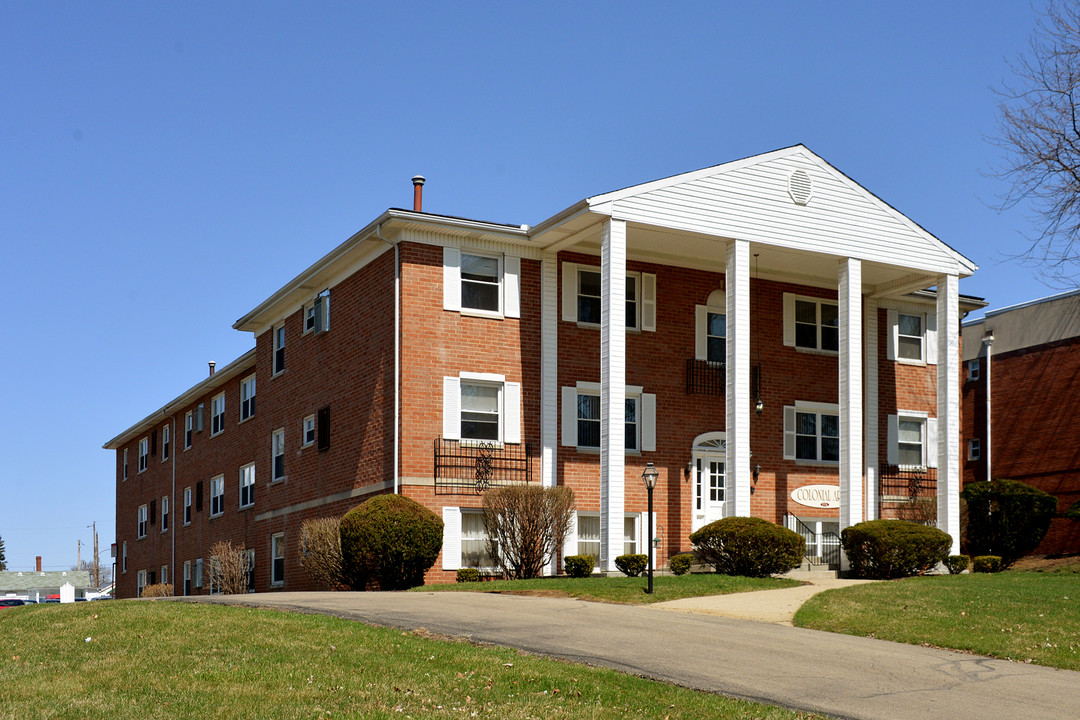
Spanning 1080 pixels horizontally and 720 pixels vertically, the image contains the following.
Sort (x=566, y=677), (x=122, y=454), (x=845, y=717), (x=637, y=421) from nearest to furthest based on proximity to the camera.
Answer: (x=845, y=717) → (x=566, y=677) → (x=637, y=421) → (x=122, y=454)

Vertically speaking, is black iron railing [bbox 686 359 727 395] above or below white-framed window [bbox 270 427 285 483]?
above

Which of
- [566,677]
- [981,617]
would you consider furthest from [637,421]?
[566,677]

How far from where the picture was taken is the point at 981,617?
663 inches

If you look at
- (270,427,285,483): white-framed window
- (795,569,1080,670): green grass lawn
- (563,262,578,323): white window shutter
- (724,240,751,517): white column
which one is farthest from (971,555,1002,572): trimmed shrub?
(270,427,285,483): white-framed window

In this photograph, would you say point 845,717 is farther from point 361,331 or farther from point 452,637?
point 361,331

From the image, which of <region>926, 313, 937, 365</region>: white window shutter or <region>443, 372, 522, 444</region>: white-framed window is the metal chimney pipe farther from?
<region>926, 313, 937, 365</region>: white window shutter

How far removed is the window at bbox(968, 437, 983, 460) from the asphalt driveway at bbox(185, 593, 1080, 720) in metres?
24.5

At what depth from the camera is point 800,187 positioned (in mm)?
27250

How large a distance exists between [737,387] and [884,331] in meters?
7.74

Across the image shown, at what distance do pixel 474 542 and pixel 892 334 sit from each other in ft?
42.7

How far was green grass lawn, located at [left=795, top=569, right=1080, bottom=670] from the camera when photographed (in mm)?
14666

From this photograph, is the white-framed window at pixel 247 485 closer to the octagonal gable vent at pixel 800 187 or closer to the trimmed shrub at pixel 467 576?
the trimmed shrub at pixel 467 576

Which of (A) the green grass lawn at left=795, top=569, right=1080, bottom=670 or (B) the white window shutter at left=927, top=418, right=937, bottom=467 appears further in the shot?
(B) the white window shutter at left=927, top=418, right=937, bottom=467

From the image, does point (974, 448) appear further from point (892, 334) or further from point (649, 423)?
point (649, 423)
